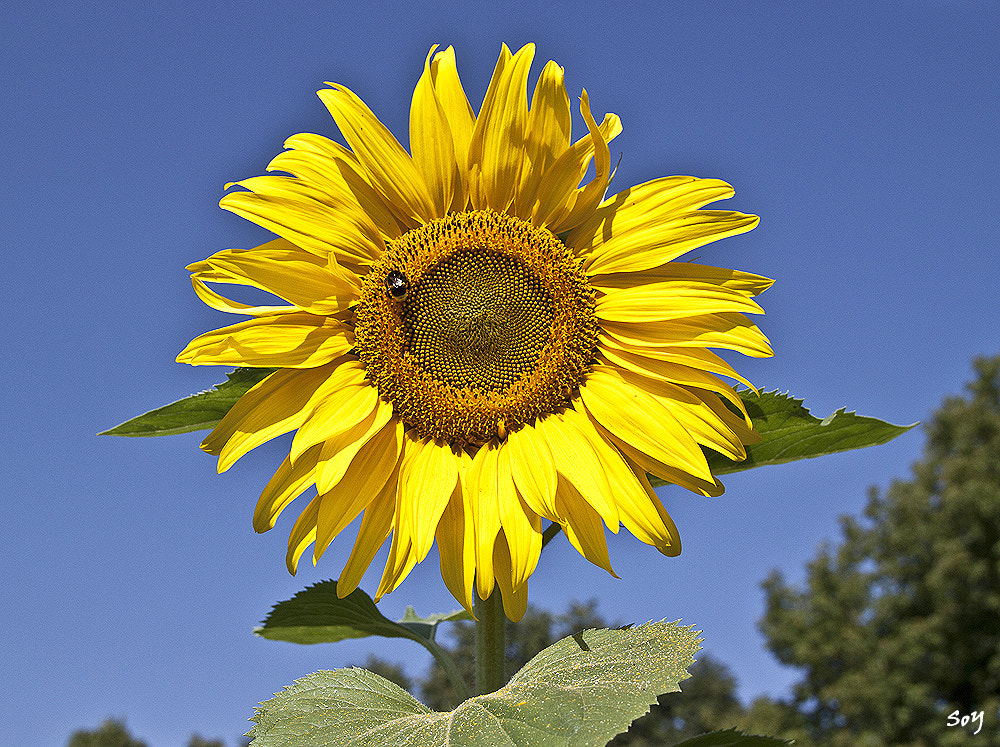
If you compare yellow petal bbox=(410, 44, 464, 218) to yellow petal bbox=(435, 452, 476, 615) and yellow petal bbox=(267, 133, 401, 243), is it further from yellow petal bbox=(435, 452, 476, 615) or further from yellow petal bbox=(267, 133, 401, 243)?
yellow petal bbox=(435, 452, 476, 615)

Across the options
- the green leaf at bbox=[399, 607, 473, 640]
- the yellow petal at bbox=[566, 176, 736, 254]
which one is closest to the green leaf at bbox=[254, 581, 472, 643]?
the green leaf at bbox=[399, 607, 473, 640]

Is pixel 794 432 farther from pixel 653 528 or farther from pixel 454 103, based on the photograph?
pixel 454 103

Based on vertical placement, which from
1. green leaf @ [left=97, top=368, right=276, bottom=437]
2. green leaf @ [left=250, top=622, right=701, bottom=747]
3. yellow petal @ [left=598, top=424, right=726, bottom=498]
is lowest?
green leaf @ [left=250, top=622, right=701, bottom=747]

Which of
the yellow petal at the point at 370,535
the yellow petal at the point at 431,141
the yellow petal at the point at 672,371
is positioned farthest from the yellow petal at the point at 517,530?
the yellow petal at the point at 431,141

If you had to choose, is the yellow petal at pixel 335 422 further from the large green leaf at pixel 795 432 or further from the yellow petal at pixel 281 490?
the large green leaf at pixel 795 432

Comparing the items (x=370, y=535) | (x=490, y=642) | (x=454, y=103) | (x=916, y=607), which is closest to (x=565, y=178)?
(x=454, y=103)
